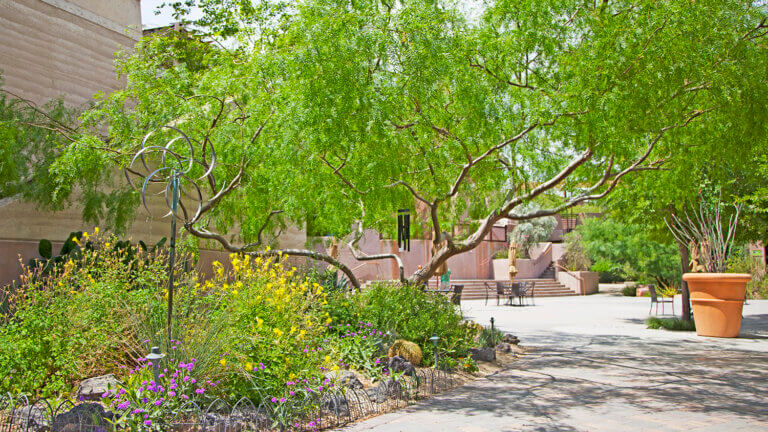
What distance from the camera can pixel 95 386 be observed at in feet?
19.5

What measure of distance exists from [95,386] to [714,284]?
39.0 ft

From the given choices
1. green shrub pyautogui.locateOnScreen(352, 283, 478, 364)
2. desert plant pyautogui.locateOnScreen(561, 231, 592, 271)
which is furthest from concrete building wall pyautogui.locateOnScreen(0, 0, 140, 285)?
desert plant pyautogui.locateOnScreen(561, 231, 592, 271)

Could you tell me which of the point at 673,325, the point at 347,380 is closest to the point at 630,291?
the point at 673,325

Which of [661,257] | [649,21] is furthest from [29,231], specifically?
[661,257]

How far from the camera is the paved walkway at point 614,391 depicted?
5.99 m

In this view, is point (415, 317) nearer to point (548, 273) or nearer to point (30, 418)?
point (30, 418)

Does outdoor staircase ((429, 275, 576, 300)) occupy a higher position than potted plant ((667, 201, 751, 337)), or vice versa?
potted plant ((667, 201, 751, 337))

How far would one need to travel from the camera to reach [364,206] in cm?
1028

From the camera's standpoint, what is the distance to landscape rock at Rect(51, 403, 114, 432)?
471 centimetres

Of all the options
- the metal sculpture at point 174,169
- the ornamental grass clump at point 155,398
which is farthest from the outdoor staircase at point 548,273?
the ornamental grass clump at point 155,398

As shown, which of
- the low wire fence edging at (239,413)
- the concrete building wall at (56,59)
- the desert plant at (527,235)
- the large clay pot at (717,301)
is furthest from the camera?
the desert plant at (527,235)

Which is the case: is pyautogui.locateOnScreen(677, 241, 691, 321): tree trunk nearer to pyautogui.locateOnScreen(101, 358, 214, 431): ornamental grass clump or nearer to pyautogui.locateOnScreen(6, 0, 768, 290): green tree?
pyautogui.locateOnScreen(6, 0, 768, 290): green tree

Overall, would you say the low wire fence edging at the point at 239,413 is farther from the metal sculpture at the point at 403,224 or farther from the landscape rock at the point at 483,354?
the metal sculpture at the point at 403,224

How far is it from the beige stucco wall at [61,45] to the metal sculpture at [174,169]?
4921 millimetres
